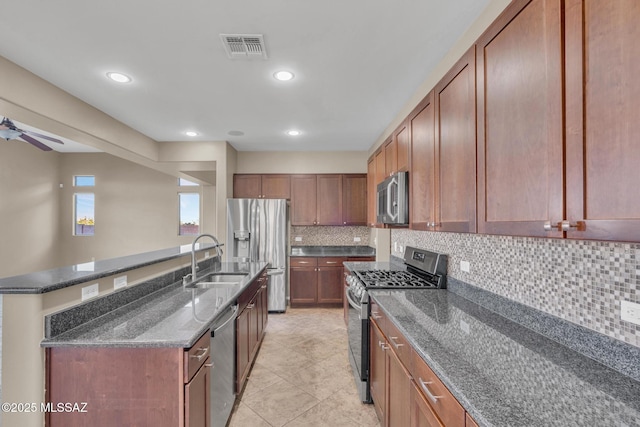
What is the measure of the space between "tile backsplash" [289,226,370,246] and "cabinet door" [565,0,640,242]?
15.0ft

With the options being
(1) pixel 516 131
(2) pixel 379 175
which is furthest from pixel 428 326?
(2) pixel 379 175

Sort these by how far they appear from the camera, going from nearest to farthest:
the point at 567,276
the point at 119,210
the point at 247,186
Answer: the point at 567,276 → the point at 247,186 → the point at 119,210

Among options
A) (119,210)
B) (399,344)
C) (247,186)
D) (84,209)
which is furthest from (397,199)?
(84,209)

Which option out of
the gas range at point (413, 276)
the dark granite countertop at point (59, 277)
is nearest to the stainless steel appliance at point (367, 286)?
the gas range at point (413, 276)

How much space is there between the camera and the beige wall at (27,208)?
5.56 metres

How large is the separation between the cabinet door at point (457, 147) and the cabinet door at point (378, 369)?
0.85m

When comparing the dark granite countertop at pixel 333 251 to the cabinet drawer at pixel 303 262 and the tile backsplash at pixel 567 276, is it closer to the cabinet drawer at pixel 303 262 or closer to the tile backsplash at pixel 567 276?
the cabinet drawer at pixel 303 262

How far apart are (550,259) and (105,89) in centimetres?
366

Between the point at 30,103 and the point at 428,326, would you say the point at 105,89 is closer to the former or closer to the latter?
the point at 30,103

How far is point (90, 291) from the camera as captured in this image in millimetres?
1642

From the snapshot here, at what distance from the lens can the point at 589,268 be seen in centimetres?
120

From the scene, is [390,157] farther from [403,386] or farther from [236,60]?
[403,386]

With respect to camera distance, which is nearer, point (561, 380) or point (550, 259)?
point (561, 380)

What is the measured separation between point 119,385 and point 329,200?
4.06 meters
